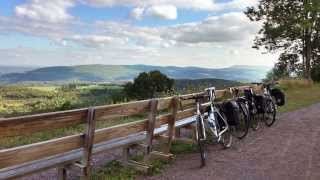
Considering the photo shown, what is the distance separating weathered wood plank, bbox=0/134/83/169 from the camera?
525 centimetres

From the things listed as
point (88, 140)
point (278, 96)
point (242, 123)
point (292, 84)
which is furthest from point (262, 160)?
point (292, 84)

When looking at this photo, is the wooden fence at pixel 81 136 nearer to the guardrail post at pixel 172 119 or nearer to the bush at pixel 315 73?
the guardrail post at pixel 172 119

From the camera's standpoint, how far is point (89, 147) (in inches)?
258

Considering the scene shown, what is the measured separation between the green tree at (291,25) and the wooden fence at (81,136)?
104ft

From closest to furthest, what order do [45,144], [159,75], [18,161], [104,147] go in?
[18,161], [45,144], [104,147], [159,75]

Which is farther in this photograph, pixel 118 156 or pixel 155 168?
pixel 118 156

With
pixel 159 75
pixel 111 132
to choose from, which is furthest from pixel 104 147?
pixel 159 75

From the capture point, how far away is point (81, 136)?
6480 millimetres

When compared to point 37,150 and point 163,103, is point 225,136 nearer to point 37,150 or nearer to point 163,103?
point 163,103

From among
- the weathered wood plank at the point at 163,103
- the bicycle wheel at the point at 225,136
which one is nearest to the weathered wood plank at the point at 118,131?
the weathered wood plank at the point at 163,103

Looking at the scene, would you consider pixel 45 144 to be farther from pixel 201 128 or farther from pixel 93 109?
pixel 201 128

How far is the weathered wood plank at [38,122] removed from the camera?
16.9 ft

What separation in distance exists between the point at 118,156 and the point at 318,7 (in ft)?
106

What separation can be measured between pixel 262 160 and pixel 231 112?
1.74m
